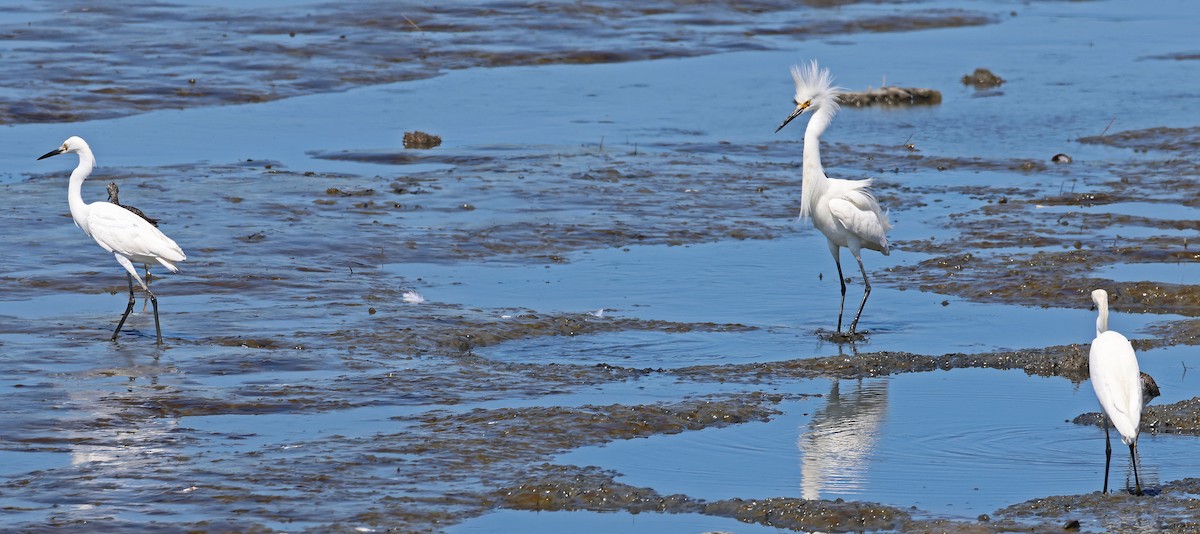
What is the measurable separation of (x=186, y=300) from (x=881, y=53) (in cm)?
1858

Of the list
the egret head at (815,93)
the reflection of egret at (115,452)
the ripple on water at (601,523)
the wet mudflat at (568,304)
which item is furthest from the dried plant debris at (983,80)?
the ripple on water at (601,523)

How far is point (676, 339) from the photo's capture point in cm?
1096

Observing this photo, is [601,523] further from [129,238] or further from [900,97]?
[900,97]

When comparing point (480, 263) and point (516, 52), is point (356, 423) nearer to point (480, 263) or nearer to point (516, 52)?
point (480, 263)

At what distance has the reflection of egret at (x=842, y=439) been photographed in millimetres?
7965

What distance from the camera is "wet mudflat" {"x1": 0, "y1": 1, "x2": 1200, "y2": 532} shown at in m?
7.75

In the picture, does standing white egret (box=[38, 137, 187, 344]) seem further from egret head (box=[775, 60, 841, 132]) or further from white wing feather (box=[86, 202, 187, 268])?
egret head (box=[775, 60, 841, 132])

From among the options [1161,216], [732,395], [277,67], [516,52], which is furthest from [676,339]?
[516,52]

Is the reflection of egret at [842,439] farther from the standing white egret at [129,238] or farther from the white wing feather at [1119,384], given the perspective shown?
the standing white egret at [129,238]

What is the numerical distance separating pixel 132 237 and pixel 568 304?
10.2 feet

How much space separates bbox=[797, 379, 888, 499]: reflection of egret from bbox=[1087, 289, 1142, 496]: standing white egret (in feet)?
3.99

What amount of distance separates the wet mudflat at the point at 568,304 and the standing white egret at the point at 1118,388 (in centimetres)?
32

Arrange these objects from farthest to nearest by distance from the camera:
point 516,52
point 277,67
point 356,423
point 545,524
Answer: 1. point 516,52
2. point 277,67
3. point 356,423
4. point 545,524

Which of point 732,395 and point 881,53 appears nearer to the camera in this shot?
point 732,395
